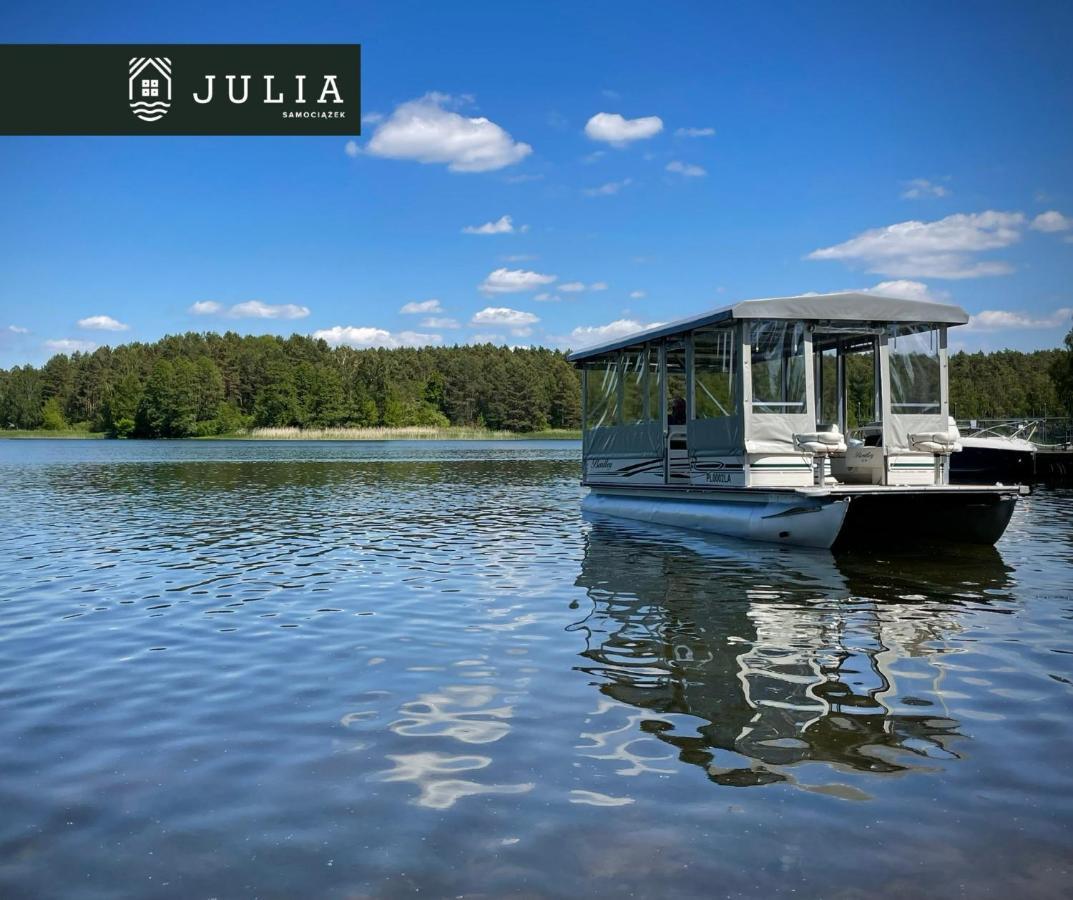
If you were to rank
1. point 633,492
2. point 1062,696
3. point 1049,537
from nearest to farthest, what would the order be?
point 1062,696 < point 1049,537 < point 633,492

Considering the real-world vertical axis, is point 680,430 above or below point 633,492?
above

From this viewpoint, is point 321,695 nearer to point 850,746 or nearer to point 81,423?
point 850,746

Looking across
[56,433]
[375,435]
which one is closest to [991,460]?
[375,435]

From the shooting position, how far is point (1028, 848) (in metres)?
4.52

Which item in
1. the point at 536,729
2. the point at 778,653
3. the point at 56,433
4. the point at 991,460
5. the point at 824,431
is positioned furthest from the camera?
the point at 56,433

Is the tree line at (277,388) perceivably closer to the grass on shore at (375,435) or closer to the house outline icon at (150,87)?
the grass on shore at (375,435)

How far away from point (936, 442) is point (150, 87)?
22.6 metres

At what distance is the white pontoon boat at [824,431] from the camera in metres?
15.4

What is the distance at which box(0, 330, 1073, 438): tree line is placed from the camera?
13088cm

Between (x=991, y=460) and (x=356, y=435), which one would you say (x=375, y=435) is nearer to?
(x=356, y=435)

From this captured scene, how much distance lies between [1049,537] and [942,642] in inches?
419

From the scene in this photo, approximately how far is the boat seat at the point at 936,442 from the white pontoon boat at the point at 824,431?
0.02 meters

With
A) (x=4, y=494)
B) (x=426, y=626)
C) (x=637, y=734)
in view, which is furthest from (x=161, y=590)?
(x=4, y=494)

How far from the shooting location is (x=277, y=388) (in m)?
137
